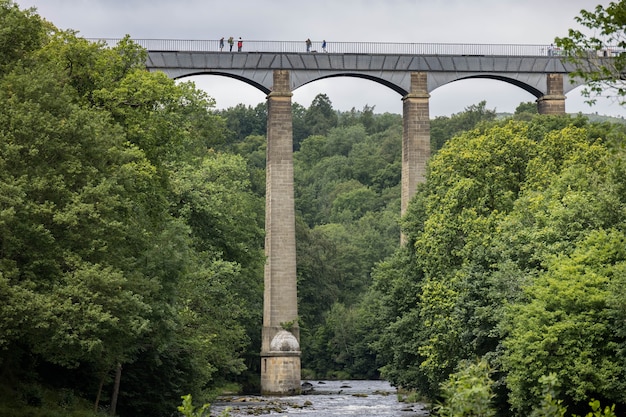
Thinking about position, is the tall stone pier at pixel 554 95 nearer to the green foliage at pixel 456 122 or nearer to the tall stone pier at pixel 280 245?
the tall stone pier at pixel 280 245

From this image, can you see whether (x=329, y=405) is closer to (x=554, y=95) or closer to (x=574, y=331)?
(x=554, y=95)

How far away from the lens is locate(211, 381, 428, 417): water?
180 ft

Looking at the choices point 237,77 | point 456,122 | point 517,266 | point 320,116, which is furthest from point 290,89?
point 320,116

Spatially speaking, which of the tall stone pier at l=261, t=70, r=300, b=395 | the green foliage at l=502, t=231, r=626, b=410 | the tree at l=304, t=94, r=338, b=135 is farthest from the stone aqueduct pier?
the tree at l=304, t=94, r=338, b=135

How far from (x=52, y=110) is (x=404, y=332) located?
2476cm

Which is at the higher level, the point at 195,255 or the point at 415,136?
the point at 415,136

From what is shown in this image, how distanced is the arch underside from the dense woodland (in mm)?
8055

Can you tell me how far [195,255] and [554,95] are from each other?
29.1 metres

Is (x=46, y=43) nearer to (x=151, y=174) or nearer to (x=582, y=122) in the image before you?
(x=151, y=174)

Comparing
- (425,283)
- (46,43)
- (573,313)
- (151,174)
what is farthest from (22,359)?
(425,283)

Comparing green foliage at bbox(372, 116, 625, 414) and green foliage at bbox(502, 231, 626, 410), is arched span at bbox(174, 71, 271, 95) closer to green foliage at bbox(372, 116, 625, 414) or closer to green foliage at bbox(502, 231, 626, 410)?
green foliage at bbox(372, 116, 625, 414)

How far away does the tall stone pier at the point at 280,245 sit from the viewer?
66688mm

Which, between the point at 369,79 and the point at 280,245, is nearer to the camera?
the point at 280,245

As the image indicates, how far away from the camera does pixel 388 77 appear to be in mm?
68688
